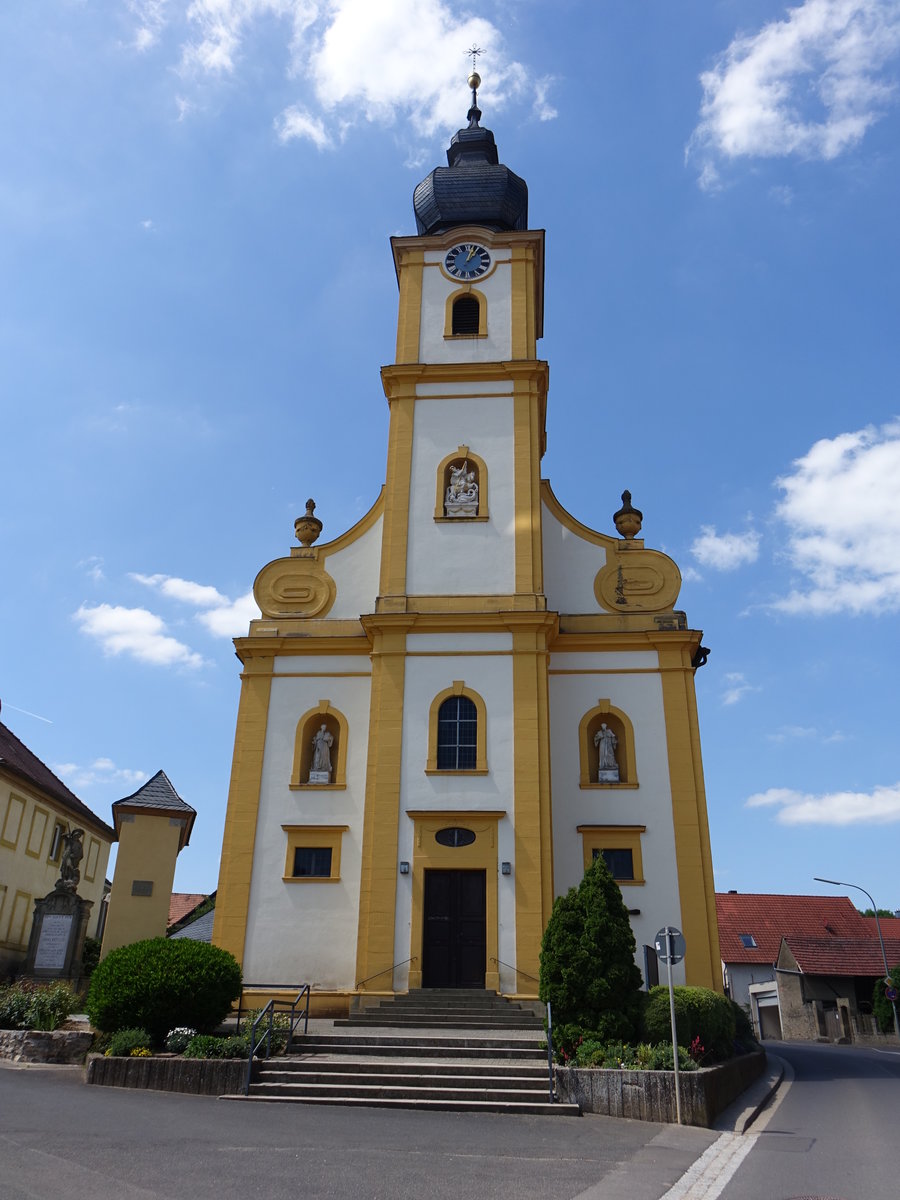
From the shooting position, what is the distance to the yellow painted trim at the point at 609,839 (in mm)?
20656

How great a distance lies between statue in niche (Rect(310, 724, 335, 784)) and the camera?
21.5 metres

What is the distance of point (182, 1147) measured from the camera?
910 centimetres

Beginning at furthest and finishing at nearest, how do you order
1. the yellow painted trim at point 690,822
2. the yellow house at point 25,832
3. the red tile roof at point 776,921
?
1. the red tile roof at point 776,921
2. the yellow house at point 25,832
3. the yellow painted trim at point 690,822

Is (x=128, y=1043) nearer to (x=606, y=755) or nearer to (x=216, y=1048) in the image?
(x=216, y=1048)

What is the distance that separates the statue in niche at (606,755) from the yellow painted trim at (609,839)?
109 cm

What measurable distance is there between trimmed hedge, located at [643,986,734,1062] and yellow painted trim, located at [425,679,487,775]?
20.6 feet

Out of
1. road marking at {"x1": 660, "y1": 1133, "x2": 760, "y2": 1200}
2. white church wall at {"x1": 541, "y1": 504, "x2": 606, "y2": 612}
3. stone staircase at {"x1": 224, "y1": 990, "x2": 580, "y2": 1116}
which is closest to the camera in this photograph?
road marking at {"x1": 660, "y1": 1133, "x2": 760, "y2": 1200}

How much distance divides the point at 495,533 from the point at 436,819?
6902mm

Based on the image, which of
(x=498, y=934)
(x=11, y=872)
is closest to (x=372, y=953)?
(x=498, y=934)

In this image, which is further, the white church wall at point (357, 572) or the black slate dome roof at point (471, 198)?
the black slate dome roof at point (471, 198)

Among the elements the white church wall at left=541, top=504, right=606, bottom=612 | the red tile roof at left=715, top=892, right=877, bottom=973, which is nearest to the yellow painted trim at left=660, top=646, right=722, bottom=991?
the white church wall at left=541, top=504, right=606, bottom=612

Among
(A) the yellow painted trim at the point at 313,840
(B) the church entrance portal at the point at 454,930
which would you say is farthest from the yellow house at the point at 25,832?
(B) the church entrance portal at the point at 454,930

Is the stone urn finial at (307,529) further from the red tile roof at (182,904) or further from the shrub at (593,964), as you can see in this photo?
the red tile roof at (182,904)

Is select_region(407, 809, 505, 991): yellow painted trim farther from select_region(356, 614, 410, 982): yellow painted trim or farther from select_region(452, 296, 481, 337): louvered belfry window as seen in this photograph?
select_region(452, 296, 481, 337): louvered belfry window
